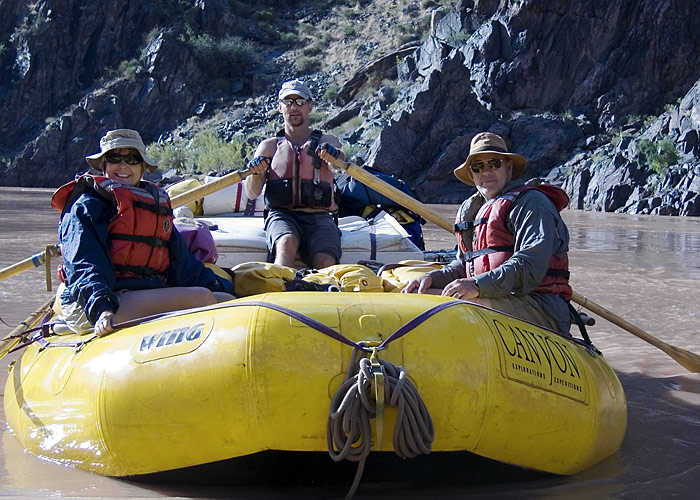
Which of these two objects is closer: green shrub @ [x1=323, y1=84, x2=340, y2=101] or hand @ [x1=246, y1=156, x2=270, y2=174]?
hand @ [x1=246, y1=156, x2=270, y2=174]

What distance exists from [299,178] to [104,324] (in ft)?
7.30

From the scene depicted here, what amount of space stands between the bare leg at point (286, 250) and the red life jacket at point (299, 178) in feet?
1.00

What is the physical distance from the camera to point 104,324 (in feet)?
10.3

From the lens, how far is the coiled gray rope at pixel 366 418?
247 cm

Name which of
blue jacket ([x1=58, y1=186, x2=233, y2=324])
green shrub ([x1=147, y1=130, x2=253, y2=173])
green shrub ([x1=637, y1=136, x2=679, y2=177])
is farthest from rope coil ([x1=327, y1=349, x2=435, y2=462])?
green shrub ([x1=147, y1=130, x2=253, y2=173])

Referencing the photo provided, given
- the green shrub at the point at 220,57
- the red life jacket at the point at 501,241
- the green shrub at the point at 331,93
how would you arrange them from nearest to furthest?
the red life jacket at the point at 501,241, the green shrub at the point at 331,93, the green shrub at the point at 220,57

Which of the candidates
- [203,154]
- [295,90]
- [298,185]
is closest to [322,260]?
[298,185]

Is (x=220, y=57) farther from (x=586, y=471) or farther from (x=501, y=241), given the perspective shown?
(x=586, y=471)

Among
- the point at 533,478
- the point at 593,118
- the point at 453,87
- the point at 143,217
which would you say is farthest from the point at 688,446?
the point at 593,118

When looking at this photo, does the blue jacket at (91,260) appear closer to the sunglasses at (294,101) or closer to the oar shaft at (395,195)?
the sunglasses at (294,101)

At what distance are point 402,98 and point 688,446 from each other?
30.2 metres

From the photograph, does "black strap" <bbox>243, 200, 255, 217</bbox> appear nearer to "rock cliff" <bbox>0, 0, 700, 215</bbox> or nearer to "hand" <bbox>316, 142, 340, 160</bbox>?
"hand" <bbox>316, 142, 340, 160</bbox>

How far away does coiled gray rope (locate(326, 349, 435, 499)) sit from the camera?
247 centimetres

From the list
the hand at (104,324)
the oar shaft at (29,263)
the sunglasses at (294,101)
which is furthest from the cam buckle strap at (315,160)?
the hand at (104,324)
